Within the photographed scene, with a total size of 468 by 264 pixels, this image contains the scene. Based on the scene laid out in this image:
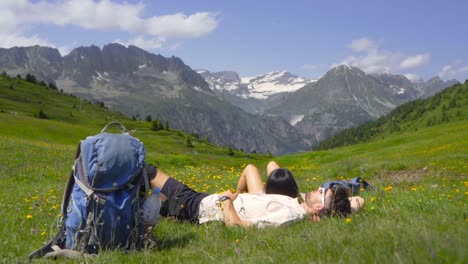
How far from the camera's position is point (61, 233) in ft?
19.8

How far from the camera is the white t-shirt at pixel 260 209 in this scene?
7141mm

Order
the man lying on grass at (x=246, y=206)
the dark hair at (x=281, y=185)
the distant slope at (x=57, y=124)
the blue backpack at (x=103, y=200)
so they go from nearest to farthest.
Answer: the blue backpack at (x=103, y=200), the man lying on grass at (x=246, y=206), the dark hair at (x=281, y=185), the distant slope at (x=57, y=124)

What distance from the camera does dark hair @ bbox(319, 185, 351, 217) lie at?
6.99m

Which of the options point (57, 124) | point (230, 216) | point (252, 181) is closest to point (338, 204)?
point (230, 216)

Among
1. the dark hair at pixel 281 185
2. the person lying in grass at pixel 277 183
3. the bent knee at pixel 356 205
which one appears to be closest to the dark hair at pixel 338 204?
the bent knee at pixel 356 205

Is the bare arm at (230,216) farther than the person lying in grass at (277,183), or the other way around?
the person lying in grass at (277,183)

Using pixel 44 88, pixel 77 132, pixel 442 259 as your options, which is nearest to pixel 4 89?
pixel 44 88

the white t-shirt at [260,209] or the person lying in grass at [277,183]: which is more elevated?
the person lying in grass at [277,183]

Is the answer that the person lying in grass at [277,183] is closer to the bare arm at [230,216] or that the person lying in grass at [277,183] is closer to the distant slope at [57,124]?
the bare arm at [230,216]

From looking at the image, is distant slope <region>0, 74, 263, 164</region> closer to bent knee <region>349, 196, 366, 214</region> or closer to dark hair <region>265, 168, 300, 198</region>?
dark hair <region>265, 168, 300, 198</region>

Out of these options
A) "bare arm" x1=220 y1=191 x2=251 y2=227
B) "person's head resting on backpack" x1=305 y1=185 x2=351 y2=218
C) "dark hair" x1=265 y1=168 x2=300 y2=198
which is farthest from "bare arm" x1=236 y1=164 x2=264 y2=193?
"person's head resting on backpack" x1=305 y1=185 x2=351 y2=218

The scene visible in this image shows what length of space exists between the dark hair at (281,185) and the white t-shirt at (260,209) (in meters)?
→ 0.46

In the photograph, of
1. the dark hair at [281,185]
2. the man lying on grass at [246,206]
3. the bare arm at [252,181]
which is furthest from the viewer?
the bare arm at [252,181]

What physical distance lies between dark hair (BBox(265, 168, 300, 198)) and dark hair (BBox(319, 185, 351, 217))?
1388 millimetres
